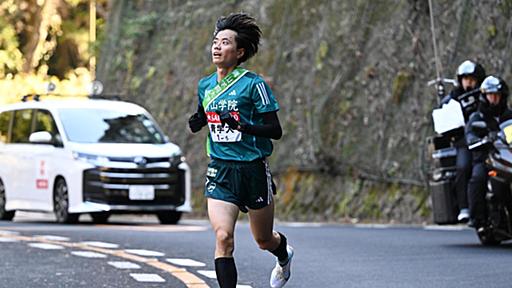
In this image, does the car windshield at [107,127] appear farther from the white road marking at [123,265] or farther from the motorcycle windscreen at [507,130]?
the white road marking at [123,265]

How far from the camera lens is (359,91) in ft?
78.2

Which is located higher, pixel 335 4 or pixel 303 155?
pixel 335 4

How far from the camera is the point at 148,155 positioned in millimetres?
19719

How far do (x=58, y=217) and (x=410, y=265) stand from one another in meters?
8.92

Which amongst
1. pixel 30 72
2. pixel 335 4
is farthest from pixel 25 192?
pixel 30 72

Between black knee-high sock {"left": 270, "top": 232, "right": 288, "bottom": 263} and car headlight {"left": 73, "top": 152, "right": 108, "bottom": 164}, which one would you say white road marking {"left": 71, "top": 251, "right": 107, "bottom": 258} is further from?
car headlight {"left": 73, "top": 152, "right": 108, "bottom": 164}

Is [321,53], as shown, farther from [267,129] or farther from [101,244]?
[267,129]

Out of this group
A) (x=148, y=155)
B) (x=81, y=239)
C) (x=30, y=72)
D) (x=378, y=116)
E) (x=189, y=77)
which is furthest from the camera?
(x=30, y=72)

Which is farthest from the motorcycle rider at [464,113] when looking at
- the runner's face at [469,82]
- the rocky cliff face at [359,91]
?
the rocky cliff face at [359,91]

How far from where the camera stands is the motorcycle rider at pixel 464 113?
14750 millimetres

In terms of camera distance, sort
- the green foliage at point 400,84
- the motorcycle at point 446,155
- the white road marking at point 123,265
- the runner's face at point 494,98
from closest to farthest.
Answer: the white road marking at point 123,265
the runner's face at point 494,98
the motorcycle at point 446,155
the green foliage at point 400,84

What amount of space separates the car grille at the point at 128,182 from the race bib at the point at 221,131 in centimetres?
1077

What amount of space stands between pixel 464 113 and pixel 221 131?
6611 mm

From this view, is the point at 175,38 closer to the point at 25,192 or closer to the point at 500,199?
the point at 25,192
